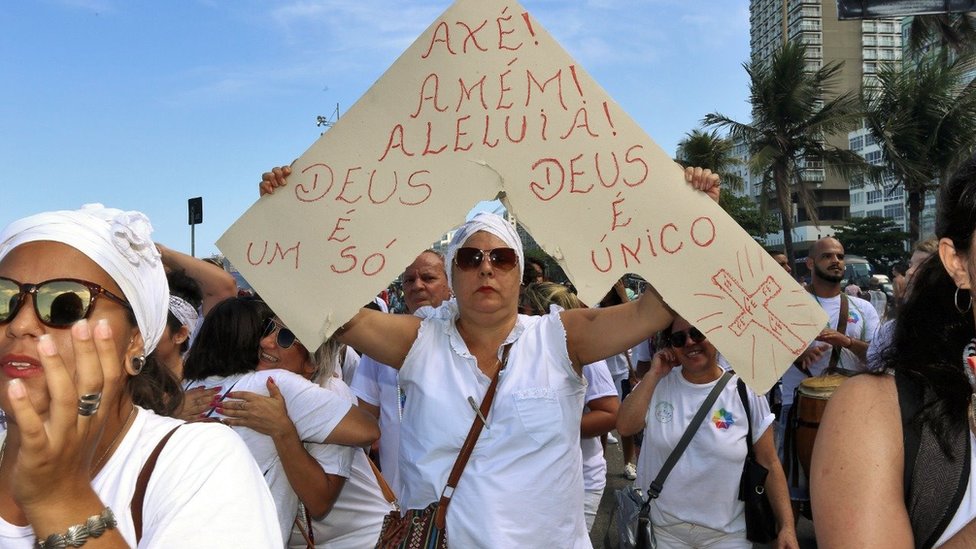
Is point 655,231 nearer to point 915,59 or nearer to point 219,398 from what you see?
point 219,398

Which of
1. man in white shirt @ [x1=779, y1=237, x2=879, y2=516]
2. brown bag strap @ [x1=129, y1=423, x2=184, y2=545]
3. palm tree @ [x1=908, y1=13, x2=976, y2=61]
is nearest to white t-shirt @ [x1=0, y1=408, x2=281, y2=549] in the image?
brown bag strap @ [x1=129, y1=423, x2=184, y2=545]

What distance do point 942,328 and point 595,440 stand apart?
9.73 feet

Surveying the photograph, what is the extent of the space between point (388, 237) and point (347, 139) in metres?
0.36

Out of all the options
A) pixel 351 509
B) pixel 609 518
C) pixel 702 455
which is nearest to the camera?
pixel 351 509

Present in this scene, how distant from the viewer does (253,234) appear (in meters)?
2.66

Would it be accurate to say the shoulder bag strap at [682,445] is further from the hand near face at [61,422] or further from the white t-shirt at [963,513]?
the hand near face at [61,422]

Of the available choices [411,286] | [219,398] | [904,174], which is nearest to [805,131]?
[904,174]

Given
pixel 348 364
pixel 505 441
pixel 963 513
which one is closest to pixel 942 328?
pixel 963 513

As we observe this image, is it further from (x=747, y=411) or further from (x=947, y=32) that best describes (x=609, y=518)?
(x=947, y=32)

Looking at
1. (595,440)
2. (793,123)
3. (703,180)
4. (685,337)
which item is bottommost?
(595,440)

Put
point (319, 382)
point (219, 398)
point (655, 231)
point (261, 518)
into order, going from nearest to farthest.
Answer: point (261, 518) → point (655, 231) → point (219, 398) → point (319, 382)

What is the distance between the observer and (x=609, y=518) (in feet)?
20.0

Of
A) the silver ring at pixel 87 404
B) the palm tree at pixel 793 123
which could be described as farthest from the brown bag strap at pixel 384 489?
the palm tree at pixel 793 123

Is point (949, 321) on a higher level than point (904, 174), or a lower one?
lower
